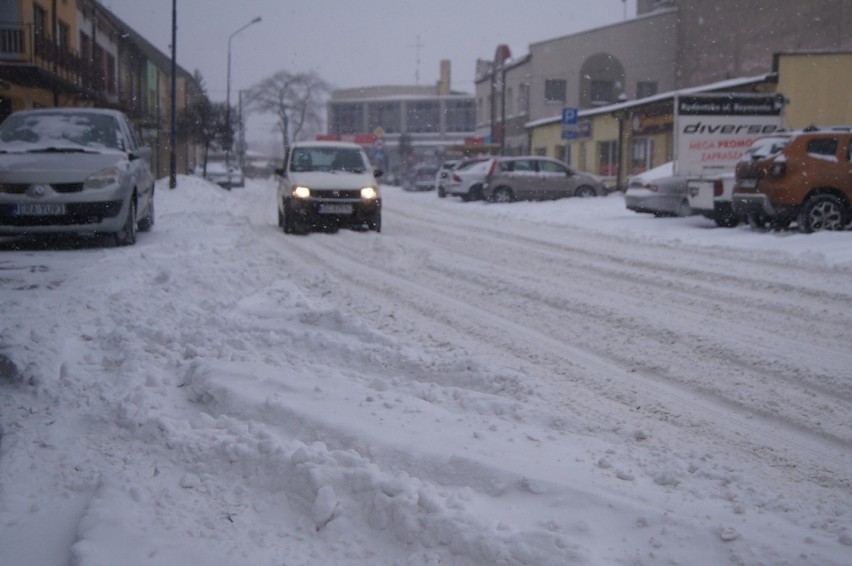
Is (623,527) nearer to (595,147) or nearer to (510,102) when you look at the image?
(595,147)

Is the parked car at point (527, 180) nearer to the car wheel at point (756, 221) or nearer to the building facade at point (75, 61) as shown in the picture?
the car wheel at point (756, 221)

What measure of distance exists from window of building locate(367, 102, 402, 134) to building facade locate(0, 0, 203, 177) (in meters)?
55.5

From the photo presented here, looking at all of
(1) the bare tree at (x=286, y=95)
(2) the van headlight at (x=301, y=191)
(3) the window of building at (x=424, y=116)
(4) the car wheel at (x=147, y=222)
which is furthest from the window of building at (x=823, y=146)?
(3) the window of building at (x=424, y=116)

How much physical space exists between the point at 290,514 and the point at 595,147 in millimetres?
37055

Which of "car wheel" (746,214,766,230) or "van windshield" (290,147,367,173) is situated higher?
"van windshield" (290,147,367,173)

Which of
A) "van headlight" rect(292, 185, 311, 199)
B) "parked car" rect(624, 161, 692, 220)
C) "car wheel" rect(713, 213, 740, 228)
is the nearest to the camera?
"van headlight" rect(292, 185, 311, 199)

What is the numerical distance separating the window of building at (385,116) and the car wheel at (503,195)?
77.6m

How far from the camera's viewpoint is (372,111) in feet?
341

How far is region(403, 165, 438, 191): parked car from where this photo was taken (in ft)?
148

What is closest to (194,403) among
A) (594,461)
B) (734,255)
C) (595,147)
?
(594,461)

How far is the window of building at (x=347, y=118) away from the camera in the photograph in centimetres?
10494

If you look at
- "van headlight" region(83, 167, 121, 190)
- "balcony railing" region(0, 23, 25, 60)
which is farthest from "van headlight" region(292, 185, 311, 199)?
"balcony railing" region(0, 23, 25, 60)

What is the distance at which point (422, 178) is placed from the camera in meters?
45.2

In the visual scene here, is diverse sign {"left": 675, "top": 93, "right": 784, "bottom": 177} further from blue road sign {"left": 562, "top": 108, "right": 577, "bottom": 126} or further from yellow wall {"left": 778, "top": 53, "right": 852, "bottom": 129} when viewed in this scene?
blue road sign {"left": 562, "top": 108, "right": 577, "bottom": 126}
